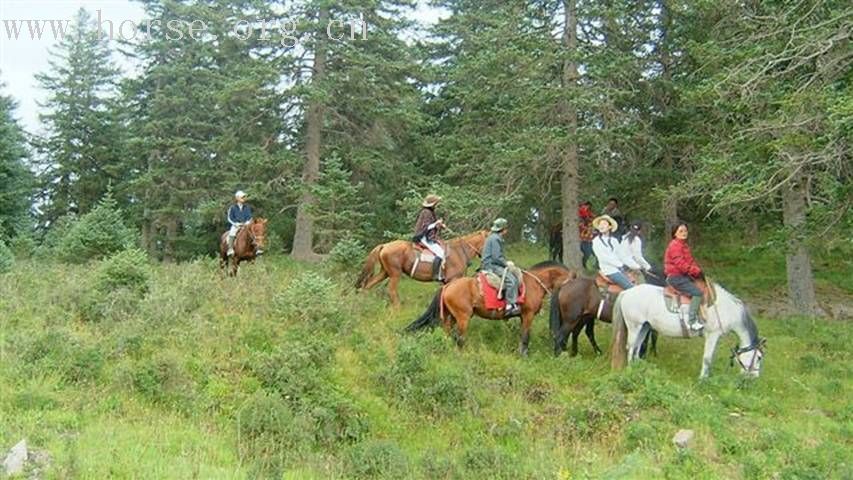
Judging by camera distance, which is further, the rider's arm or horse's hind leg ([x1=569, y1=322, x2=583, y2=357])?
the rider's arm

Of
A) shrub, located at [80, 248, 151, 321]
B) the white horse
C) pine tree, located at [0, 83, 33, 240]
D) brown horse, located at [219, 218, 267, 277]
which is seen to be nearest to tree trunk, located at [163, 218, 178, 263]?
pine tree, located at [0, 83, 33, 240]

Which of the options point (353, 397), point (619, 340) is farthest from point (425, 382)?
point (619, 340)

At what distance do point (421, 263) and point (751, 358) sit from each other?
6095 mm

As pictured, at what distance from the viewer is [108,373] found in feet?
28.1

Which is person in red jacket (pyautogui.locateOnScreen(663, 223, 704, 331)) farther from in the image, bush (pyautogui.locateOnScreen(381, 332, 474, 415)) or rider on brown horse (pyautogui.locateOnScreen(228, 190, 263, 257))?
rider on brown horse (pyautogui.locateOnScreen(228, 190, 263, 257))

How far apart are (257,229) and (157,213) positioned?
35.9ft

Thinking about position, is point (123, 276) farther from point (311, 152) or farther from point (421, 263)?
point (311, 152)

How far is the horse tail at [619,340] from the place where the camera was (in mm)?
10508

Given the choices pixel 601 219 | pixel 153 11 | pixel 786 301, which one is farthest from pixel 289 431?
pixel 153 11

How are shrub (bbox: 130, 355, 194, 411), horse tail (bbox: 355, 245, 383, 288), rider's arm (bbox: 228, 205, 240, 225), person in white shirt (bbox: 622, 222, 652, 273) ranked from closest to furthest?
shrub (bbox: 130, 355, 194, 411), person in white shirt (bbox: 622, 222, 652, 273), horse tail (bbox: 355, 245, 383, 288), rider's arm (bbox: 228, 205, 240, 225)

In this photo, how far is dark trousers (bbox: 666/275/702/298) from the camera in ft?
33.0

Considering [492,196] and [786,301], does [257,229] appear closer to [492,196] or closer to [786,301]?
[492,196]

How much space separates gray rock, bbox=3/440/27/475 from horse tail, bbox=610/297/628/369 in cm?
796

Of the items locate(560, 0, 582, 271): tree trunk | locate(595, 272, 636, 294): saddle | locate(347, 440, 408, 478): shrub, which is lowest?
locate(347, 440, 408, 478): shrub
